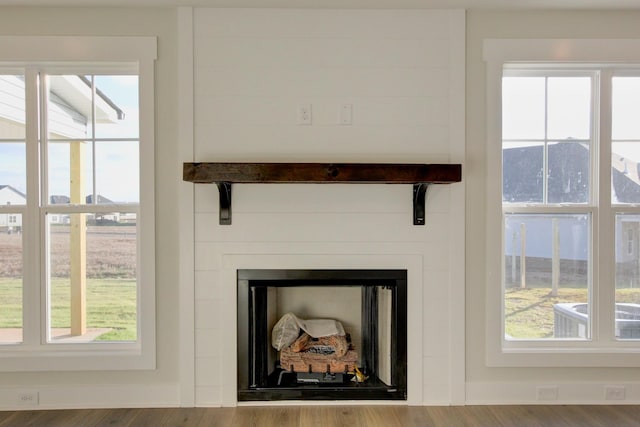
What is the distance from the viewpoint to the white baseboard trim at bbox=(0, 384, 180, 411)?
2.56 m

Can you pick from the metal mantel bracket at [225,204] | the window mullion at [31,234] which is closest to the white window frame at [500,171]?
the metal mantel bracket at [225,204]

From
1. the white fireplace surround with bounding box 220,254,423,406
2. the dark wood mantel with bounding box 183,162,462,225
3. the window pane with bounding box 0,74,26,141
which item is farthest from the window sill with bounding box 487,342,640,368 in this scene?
the window pane with bounding box 0,74,26,141

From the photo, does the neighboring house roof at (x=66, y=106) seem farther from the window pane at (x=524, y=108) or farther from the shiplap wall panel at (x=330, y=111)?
the window pane at (x=524, y=108)

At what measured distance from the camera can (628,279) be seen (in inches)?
107

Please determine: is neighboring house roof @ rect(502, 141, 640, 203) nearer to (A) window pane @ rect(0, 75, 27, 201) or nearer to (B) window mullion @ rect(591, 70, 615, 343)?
(B) window mullion @ rect(591, 70, 615, 343)

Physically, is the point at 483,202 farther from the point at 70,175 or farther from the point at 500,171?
the point at 70,175

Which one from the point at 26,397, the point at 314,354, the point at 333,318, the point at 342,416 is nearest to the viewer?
the point at 342,416

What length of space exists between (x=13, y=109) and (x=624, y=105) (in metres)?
3.62

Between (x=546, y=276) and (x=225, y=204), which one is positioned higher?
(x=225, y=204)

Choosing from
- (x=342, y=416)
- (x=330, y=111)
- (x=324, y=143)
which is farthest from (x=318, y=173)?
(x=342, y=416)

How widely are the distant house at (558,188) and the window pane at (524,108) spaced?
10 cm

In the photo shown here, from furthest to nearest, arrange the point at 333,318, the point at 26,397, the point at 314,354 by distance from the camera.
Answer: the point at 333,318 < the point at 314,354 < the point at 26,397

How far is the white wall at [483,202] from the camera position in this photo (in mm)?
2609

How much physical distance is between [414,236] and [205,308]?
127 centimetres
